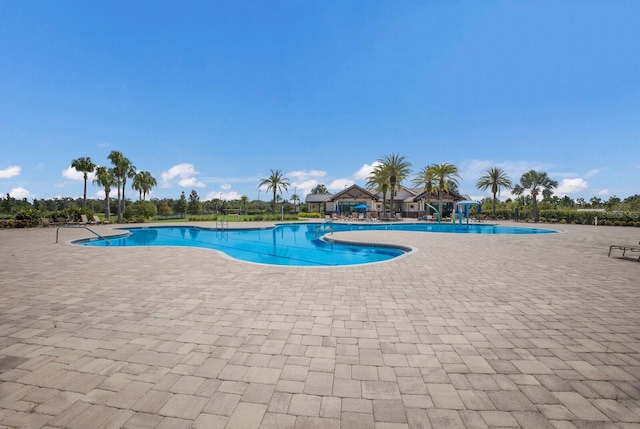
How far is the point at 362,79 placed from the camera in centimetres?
1994

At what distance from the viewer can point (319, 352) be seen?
2.88 m

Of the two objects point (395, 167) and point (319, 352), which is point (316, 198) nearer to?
point (395, 167)

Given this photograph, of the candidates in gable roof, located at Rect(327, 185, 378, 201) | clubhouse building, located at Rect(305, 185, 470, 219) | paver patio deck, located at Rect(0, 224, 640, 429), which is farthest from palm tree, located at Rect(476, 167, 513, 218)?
paver patio deck, located at Rect(0, 224, 640, 429)

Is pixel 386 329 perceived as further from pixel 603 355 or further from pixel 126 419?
pixel 126 419

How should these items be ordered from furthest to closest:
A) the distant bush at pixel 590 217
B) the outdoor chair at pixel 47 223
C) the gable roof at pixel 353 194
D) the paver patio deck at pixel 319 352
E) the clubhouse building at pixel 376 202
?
the gable roof at pixel 353 194, the clubhouse building at pixel 376 202, the distant bush at pixel 590 217, the outdoor chair at pixel 47 223, the paver patio deck at pixel 319 352

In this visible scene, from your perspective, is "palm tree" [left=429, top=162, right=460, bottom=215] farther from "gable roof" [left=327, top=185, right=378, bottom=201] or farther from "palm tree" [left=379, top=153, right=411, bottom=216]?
"gable roof" [left=327, top=185, right=378, bottom=201]

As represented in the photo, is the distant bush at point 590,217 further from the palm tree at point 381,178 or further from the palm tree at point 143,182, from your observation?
the palm tree at point 143,182

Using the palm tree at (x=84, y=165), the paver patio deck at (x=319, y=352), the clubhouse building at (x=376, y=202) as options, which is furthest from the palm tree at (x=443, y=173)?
the palm tree at (x=84, y=165)

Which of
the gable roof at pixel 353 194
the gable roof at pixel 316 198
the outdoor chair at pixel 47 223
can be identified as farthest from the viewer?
the gable roof at pixel 316 198

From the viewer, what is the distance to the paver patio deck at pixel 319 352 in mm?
1984

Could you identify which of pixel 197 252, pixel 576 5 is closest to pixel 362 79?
pixel 576 5

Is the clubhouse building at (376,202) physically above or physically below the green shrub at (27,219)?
above

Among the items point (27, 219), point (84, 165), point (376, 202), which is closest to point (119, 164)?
point (84, 165)

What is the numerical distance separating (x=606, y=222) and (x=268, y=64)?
34.4 metres
